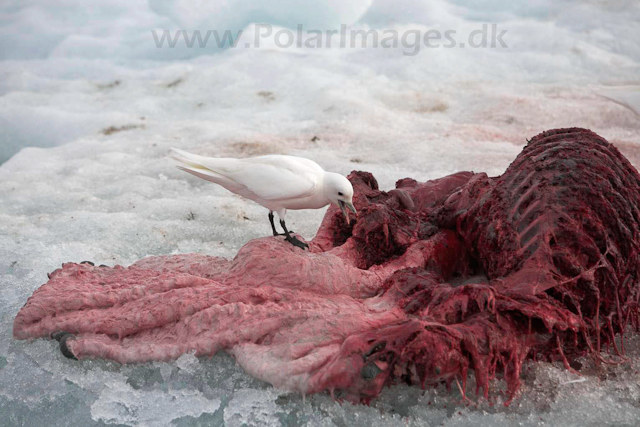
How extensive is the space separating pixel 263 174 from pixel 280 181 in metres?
0.10

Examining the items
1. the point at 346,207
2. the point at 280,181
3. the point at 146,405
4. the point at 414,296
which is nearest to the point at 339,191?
the point at 346,207

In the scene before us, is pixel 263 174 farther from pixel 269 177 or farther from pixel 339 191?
pixel 339 191

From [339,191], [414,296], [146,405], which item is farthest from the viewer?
[339,191]

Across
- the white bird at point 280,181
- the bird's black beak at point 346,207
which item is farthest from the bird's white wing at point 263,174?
the bird's black beak at point 346,207

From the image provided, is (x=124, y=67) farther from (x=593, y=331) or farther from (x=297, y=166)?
(x=593, y=331)

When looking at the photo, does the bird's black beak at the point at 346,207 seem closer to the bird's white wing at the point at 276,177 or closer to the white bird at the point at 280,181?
the white bird at the point at 280,181

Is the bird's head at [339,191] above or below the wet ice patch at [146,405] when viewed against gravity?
above

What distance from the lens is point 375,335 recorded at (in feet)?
7.16

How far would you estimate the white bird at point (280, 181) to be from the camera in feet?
10.3

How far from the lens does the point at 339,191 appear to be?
3.15 metres

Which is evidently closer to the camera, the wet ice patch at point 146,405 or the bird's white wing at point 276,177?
the wet ice patch at point 146,405

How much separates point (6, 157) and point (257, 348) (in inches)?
246

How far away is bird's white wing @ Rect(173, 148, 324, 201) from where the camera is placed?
10.4ft

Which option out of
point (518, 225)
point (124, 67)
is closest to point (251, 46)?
point (124, 67)
